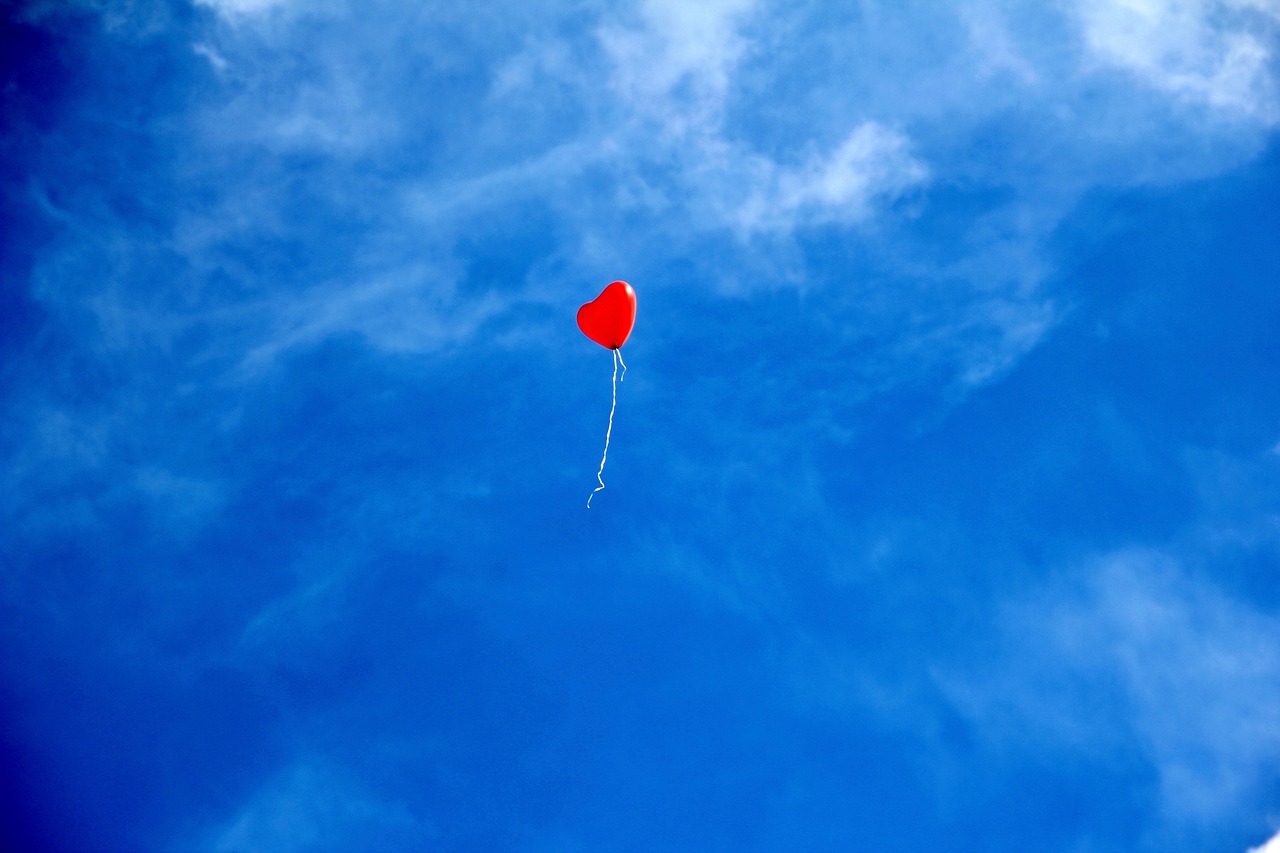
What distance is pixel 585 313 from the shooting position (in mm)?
25141

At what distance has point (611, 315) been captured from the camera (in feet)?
81.7

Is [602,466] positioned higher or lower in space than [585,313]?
higher

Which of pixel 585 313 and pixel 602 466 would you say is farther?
pixel 602 466

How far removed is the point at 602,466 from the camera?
108ft

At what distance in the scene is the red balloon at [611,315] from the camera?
24.8 meters

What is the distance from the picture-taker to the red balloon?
24.8 meters

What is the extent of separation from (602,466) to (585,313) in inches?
332
